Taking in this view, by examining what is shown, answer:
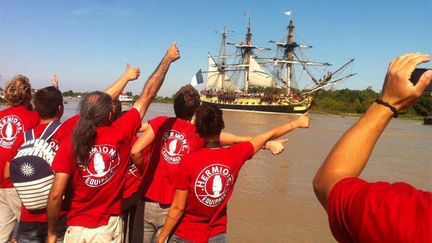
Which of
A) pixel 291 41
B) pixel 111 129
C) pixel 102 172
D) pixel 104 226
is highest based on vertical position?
pixel 291 41

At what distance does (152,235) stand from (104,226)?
0.55 metres

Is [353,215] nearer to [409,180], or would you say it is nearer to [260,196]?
[260,196]

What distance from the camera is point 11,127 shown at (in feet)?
9.91

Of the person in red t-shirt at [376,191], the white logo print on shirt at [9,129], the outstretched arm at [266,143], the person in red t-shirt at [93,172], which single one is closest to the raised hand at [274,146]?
the outstretched arm at [266,143]

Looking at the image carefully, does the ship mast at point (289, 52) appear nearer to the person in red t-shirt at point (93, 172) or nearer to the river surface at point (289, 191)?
the river surface at point (289, 191)

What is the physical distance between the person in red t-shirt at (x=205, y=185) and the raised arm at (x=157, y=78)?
0.45 meters

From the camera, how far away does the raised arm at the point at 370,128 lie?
0.96 meters

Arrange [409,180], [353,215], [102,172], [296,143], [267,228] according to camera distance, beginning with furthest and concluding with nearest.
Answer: [296,143] < [409,180] < [267,228] < [102,172] < [353,215]

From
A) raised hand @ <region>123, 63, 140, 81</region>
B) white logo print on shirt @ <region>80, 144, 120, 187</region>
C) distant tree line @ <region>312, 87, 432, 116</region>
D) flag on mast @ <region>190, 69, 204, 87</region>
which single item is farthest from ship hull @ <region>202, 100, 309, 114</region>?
white logo print on shirt @ <region>80, 144, 120, 187</region>

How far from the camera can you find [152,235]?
115 inches

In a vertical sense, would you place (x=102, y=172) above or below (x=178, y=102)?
below

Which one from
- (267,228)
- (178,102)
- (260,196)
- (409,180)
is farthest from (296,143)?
(178,102)

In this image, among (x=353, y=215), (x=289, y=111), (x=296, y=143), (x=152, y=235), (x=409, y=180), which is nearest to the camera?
(x=353, y=215)

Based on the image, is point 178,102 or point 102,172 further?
point 178,102
